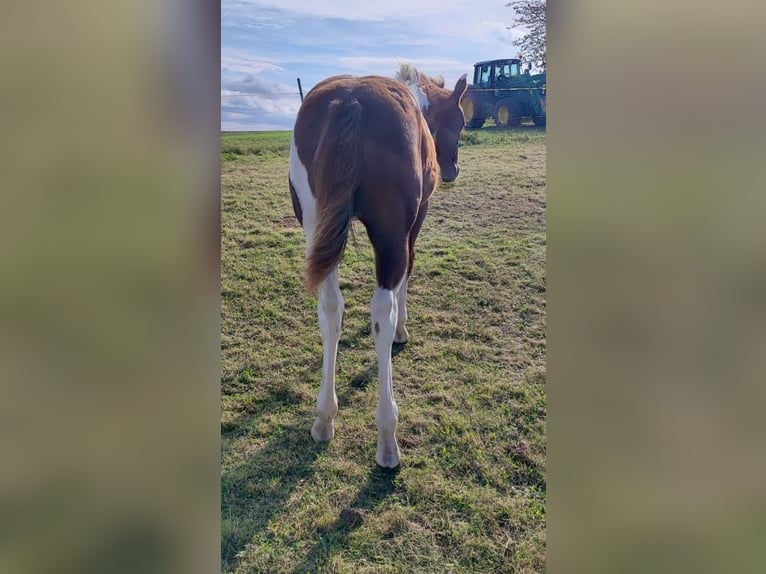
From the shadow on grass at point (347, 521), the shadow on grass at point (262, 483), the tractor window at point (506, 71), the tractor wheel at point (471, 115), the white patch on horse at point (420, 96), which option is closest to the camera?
the shadow on grass at point (347, 521)

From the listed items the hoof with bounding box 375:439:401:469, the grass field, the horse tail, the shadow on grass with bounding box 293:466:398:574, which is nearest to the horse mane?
the grass field

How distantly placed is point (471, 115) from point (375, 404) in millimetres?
3561

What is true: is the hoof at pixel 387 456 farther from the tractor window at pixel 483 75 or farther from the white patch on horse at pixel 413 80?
the tractor window at pixel 483 75

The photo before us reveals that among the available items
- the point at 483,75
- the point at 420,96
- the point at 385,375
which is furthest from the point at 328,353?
the point at 483,75

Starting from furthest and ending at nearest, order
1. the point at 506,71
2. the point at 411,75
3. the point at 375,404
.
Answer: the point at 506,71
the point at 411,75
the point at 375,404

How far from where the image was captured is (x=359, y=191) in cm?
189

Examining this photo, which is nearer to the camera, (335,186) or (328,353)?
(335,186)

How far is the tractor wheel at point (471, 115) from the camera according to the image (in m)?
4.42

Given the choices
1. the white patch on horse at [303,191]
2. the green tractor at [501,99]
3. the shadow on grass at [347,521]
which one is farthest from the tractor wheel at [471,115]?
the shadow on grass at [347,521]

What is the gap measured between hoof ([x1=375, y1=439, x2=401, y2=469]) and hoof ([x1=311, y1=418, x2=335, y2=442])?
0.28 meters

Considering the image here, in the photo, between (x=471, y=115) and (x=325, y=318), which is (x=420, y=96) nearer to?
(x=325, y=318)
